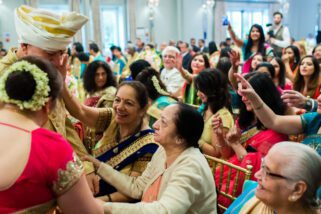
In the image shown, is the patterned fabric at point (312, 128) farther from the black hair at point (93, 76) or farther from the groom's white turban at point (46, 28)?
the black hair at point (93, 76)

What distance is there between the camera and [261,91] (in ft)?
7.32

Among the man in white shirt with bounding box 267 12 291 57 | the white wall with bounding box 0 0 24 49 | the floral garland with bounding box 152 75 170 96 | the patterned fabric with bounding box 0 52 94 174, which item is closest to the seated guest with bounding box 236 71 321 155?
the patterned fabric with bounding box 0 52 94 174

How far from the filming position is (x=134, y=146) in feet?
6.20

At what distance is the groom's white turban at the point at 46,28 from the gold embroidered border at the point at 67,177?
680 mm

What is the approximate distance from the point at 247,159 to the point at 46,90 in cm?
128

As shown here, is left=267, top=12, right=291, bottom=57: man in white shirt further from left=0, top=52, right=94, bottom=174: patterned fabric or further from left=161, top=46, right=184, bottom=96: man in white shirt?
left=0, top=52, right=94, bottom=174: patterned fabric

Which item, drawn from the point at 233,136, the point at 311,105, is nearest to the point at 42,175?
the point at 233,136

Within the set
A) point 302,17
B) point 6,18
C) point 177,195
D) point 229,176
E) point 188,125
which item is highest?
point 302,17

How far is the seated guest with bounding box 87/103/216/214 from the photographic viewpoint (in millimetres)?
1373

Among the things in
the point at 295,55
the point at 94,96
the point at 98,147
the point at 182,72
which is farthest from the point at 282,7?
the point at 98,147

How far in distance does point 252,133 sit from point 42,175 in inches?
61.2

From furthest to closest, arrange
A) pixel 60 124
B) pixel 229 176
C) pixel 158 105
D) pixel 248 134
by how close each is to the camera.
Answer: pixel 158 105, pixel 248 134, pixel 229 176, pixel 60 124

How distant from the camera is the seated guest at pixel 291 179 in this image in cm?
118

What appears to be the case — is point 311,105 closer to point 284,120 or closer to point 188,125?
point 284,120
